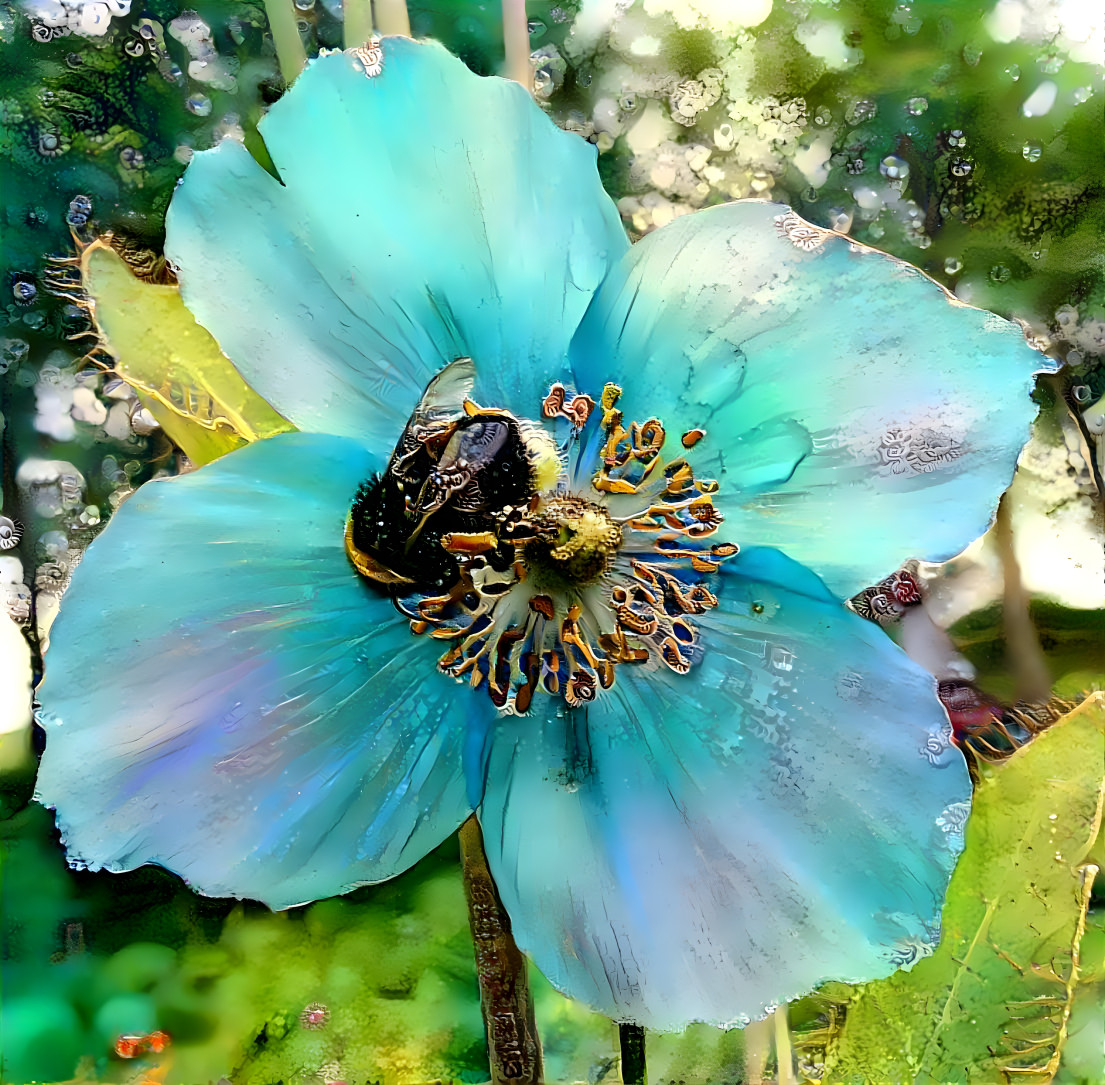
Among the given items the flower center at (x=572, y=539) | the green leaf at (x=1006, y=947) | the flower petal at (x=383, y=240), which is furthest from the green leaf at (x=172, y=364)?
the green leaf at (x=1006, y=947)

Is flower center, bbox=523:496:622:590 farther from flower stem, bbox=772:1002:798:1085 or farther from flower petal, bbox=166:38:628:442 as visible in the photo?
flower stem, bbox=772:1002:798:1085

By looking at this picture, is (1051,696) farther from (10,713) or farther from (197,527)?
(10,713)

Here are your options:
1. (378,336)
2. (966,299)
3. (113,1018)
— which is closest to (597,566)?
(378,336)

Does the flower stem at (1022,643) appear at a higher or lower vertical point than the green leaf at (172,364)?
lower

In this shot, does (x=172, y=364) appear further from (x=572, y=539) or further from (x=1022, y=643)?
(x=1022, y=643)

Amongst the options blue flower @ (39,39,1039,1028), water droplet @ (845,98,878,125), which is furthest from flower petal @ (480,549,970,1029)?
water droplet @ (845,98,878,125)

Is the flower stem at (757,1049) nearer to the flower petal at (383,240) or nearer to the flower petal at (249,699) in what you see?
the flower petal at (249,699)
